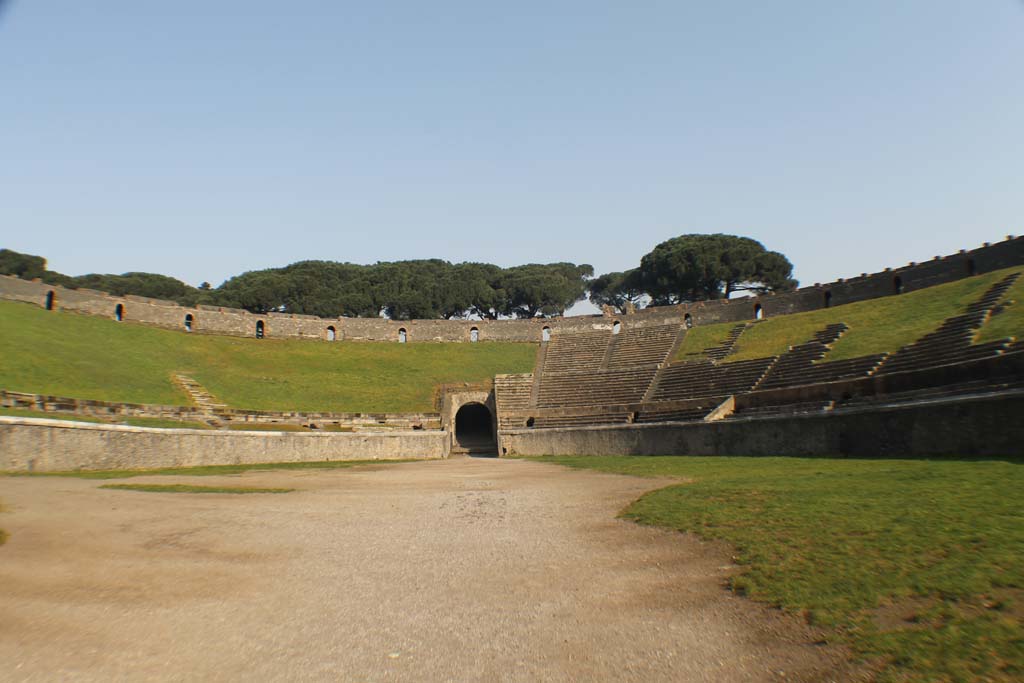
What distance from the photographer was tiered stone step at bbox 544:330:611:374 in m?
49.0

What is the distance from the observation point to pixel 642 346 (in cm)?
5000

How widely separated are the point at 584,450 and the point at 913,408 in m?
16.0

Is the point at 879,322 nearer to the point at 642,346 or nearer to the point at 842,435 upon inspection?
the point at 642,346

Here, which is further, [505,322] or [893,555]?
[505,322]

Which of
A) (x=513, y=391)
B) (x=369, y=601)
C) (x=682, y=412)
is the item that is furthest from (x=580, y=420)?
(x=369, y=601)

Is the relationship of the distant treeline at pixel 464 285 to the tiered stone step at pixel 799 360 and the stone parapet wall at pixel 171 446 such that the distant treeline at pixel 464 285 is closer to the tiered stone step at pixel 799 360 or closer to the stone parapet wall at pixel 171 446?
the tiered stone step at pixel 799 360

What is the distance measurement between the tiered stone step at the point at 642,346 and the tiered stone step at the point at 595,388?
2.93m

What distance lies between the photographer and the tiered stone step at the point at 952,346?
24.2 meters

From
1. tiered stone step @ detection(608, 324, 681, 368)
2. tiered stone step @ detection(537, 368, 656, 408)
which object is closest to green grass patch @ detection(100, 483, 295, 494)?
tiered stone step @ detection(537, 368, 656, 408)

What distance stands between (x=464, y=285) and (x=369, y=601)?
76.9m

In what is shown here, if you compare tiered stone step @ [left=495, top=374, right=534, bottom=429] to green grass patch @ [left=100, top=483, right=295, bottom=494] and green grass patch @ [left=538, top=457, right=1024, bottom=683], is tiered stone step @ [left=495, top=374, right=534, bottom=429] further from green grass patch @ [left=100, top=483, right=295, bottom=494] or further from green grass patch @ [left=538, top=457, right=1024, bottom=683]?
green grass patch @ [left=538, top=457, right=1024, bottom=683]

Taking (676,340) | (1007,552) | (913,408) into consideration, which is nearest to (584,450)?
(913,408)

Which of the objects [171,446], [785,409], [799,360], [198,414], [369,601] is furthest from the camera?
[799,360]

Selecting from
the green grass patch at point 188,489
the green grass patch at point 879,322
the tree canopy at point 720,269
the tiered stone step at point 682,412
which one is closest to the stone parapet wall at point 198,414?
the green grass patch at point 188,489
